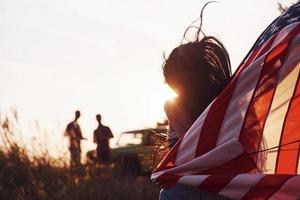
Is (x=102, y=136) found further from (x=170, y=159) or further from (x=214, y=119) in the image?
(x=214, y=119)

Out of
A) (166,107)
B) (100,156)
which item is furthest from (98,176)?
(166,107)

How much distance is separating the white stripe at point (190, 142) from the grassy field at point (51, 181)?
7112 millimetres

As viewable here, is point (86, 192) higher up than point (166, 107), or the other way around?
point (166, 107)

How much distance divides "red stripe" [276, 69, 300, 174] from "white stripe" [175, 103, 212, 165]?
335 mm

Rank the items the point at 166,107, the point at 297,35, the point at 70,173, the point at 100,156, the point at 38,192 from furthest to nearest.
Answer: the point at 100,156 < the point at 70,173 < the point at 38,192 < the point at 166,107 < the point at 297,35

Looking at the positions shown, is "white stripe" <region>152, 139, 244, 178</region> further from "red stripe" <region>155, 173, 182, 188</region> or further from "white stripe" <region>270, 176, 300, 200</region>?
"white stripe" <region>270, 176, 300, 200</region>

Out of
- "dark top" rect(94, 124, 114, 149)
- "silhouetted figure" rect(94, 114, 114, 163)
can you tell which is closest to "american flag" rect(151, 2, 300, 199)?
"silhouetted figure" rect(94, 114, 114, 163)

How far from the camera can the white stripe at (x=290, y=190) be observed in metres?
2.61

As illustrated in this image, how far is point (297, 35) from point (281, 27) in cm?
16

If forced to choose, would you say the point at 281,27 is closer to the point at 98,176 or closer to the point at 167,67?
the point at 167,67

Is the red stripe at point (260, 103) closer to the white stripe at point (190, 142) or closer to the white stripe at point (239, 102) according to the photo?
the white stripe at point (239, 102)

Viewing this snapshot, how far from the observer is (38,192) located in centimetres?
1005

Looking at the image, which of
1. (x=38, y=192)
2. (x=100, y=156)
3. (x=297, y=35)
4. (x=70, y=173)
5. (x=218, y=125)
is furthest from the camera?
(x=100, y=156)

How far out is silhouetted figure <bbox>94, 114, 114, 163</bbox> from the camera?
16.8 meters
